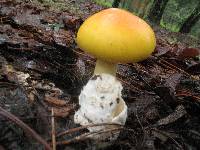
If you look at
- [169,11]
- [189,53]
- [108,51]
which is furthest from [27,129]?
[169,11]

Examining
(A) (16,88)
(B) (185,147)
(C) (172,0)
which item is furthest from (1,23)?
(C) (172,0)

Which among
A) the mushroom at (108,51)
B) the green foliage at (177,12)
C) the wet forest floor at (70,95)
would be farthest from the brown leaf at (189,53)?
the green foliage at (177,12)

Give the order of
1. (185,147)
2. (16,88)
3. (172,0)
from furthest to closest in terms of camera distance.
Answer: (172,0)
(16,88)
(185,147)

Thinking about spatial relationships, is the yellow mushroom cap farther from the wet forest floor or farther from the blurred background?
the blurred background

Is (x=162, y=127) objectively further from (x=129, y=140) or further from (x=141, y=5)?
(x=141, y=5)

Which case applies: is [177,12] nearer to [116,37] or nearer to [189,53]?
[189,53]
